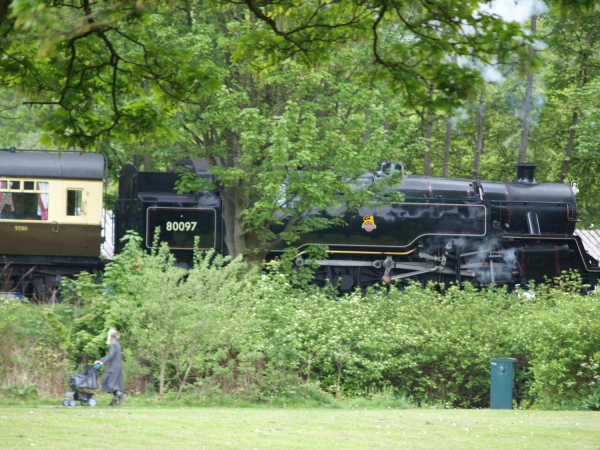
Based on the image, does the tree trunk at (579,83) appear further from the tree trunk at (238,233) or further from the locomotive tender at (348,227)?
the tree trunk at (238,233)

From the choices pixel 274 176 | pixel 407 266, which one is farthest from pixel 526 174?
pixel 274 176

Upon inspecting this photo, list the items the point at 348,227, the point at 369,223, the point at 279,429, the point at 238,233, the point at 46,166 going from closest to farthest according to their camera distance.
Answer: the point at 279,429 → the point at 238,233 → the point at 46,166 → the point at 348,227 → the point at 369,223

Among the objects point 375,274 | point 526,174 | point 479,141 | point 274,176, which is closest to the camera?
point 274,176

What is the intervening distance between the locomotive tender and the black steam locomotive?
0.03 m

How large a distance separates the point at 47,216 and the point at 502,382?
11.6 metres

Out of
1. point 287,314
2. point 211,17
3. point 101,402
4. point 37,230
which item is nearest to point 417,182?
point 211,17

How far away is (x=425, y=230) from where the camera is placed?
1994 centimetres

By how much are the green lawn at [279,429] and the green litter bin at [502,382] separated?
215 cm

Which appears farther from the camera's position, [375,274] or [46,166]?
[375,274]

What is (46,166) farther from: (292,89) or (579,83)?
(579,83)

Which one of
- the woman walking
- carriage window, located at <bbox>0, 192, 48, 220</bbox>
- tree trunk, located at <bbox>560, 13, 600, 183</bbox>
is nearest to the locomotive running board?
carriage window, located at <bbox>0, 192, 48, 220</bbox>

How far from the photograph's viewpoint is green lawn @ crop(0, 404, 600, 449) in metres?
8.01

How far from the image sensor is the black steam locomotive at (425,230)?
62.4ft

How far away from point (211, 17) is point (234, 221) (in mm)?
4750
